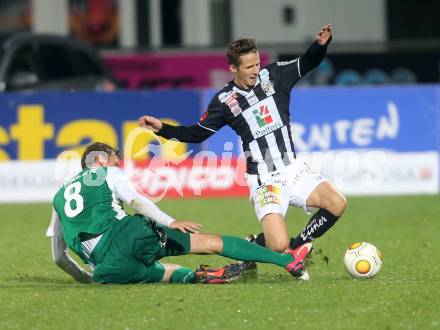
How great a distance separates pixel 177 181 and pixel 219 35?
31.3 ft

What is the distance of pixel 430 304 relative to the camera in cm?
856

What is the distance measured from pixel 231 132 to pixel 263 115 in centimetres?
664

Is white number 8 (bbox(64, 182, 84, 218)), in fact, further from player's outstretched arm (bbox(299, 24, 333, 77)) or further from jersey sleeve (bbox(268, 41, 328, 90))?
player's outstretched arm (bbox(299, 24, 333, 77))

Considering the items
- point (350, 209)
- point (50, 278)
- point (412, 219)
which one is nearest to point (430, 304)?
point (50, 278)

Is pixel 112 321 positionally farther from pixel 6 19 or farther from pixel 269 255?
pixel 6 19

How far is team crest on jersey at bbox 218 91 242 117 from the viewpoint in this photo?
10406mm

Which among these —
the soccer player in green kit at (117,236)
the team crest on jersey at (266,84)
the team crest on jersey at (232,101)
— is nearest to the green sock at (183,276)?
the soccer player in green kit at (117,236)

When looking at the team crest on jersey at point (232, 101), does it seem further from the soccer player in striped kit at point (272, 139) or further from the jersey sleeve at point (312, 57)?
the jersey sleeve at point (312, 57)

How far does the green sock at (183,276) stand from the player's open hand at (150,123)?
45.2 inches

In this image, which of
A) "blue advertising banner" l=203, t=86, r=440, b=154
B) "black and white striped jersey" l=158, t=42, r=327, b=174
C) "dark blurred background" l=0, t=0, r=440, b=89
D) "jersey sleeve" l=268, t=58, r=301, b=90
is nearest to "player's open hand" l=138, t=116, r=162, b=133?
"black and white striped jersey" l=158, t=42, r=327, b=174

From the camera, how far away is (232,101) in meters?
10.4

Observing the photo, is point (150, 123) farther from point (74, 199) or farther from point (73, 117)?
point (73, 117)

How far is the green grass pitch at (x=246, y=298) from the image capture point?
8.05 m

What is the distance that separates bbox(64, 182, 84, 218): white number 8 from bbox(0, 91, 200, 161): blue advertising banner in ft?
25.3
